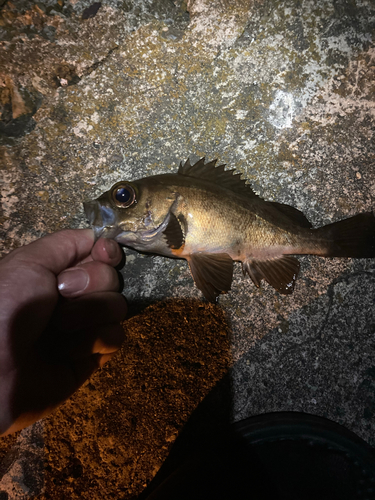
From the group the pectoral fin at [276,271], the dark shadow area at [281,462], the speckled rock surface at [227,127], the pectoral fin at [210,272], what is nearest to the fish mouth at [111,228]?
the pectoral fin at [210,272]

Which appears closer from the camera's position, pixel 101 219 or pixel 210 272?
pixel 101 219

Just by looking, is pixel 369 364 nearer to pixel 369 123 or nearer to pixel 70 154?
pixel 369 123

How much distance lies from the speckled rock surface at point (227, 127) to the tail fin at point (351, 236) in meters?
0.18

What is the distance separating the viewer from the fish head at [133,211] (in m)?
1.67

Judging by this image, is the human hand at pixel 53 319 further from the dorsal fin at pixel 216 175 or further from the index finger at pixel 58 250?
the dorsal fin at pixel 216 175

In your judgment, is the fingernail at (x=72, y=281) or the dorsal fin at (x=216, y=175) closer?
the fingernail at (x=72, y=281)

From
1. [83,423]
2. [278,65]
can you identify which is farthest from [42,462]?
[278,65]

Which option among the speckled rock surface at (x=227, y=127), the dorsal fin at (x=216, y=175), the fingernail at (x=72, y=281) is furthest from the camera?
the speckled rock surface at (x=227, y=127)

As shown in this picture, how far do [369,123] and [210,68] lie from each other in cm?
134

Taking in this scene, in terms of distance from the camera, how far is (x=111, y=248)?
1.75 m

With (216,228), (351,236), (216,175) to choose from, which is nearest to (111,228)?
(216,228)

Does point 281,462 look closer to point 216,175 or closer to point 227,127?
point 216,175

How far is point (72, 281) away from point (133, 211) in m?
0.62

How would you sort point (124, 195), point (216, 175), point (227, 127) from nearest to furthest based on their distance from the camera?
point (124, 195)
point (216, 175)
point (227, 127)
